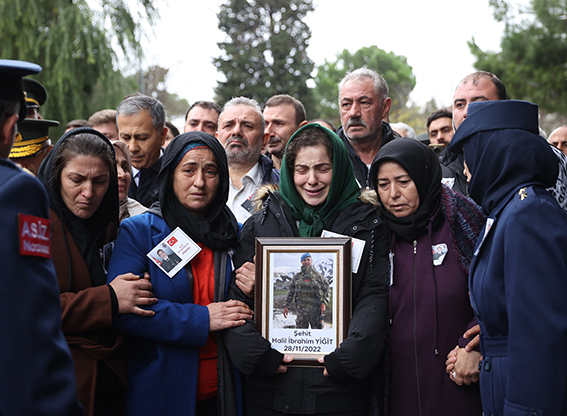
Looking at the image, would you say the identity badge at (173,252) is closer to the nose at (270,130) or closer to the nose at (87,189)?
the nose at (87,189)

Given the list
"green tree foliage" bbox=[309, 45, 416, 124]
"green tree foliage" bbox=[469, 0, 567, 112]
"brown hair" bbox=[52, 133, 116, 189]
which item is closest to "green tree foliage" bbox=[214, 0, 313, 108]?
"green tree foliage" bbox=[469, 0, 567, 112]

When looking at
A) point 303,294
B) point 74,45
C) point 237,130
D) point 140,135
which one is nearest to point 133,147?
point 140,135

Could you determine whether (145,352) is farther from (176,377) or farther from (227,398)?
(227,398)

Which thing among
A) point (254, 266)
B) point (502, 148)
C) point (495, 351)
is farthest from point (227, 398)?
point (502, 148)

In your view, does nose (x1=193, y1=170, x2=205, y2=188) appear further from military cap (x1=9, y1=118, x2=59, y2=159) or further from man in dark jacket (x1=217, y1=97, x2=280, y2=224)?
military cap (x1=9, y1=118, x2=59, y2=159)

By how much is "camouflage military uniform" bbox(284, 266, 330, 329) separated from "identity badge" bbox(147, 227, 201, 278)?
2.10 ft

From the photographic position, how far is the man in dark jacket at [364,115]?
528 cm

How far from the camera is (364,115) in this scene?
5301mm

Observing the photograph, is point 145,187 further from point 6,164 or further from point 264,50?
point 264,50

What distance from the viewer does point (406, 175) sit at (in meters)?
3.31

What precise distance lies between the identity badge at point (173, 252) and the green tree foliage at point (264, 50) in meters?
31.2

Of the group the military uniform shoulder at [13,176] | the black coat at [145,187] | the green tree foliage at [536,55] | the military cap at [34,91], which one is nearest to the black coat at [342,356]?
the military uniform shoulder at [13,176]

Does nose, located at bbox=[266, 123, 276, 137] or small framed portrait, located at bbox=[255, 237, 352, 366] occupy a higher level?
nose, located at bbox=[266, 123, 276, 137]

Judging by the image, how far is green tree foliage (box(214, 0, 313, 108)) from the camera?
1368 inches
